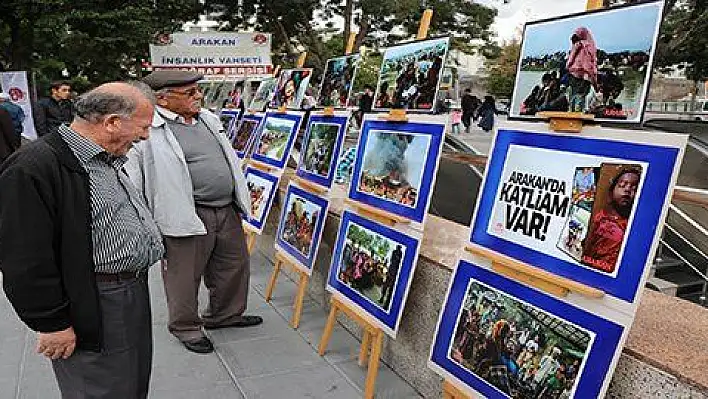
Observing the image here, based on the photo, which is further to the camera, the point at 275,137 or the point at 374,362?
the point at 275,137

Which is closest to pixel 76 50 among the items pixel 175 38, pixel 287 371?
pixel 175 38

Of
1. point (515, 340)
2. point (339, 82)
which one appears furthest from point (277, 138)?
point (515, 340)

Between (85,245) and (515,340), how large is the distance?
4.40 ft

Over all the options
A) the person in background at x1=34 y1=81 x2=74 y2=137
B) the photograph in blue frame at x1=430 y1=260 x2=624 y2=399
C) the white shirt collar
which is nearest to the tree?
the person in background at x1=34 y1=81 x2=74 y2=137

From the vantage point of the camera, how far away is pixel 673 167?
154 cm

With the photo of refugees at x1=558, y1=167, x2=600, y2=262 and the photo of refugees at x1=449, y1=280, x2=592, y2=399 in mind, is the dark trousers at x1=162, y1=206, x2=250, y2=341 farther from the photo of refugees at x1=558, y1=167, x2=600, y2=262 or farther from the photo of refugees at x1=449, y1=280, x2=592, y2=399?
the photo of refugees at x1=558, y1=167, x2=600, y2=262

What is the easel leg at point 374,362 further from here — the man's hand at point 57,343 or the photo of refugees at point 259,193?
the photo of refugees at point 259,193

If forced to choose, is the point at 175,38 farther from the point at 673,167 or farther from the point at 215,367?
the point at 673,167

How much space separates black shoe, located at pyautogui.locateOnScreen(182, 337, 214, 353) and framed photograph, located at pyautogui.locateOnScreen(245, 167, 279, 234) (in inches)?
47.0

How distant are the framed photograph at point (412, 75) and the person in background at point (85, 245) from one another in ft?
4.09

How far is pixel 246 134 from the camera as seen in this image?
543 cm

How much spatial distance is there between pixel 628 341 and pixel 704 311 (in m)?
0.47

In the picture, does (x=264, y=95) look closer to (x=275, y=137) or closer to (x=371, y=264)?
(x=275, y=137)

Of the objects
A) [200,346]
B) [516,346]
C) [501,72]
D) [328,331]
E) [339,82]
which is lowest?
[200,346]
